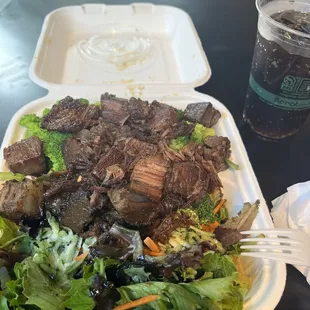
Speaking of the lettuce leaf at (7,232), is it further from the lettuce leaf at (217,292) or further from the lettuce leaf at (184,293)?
the lettuce leaf at (217,292)

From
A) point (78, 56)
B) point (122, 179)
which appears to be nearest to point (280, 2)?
point (122, 179)

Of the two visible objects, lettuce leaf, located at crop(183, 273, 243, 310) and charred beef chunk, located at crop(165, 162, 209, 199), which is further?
charred beef chunk, located at crop(165, 162, 209, 199)

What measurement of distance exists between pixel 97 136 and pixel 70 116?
0.16m

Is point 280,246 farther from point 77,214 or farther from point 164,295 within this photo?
point 77,214

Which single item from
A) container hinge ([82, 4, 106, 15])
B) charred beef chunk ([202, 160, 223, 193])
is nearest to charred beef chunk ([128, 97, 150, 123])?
charred beef chunk ([202, 160, 223, 193])

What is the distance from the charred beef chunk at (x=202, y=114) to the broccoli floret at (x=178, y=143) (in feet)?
0.33

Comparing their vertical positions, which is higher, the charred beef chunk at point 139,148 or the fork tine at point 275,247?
the charred beef chunk at point 139,148

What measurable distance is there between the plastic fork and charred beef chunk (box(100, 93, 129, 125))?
67 cm

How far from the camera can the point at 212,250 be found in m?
1.12

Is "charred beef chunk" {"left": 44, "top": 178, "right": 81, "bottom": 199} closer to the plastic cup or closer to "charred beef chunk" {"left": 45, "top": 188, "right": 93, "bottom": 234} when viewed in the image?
"charred beef chunk" {"left": 45, "top": 188, "right": 93, "bottom": 234}

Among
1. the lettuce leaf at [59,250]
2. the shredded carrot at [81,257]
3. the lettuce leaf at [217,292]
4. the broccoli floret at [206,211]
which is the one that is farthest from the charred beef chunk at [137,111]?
the lettuce leaf at [217,292]

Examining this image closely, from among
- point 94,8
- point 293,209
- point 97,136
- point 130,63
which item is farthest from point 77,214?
point 94,8

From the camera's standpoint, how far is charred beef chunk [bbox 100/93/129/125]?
155 cm

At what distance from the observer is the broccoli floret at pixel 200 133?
154 centimetres
